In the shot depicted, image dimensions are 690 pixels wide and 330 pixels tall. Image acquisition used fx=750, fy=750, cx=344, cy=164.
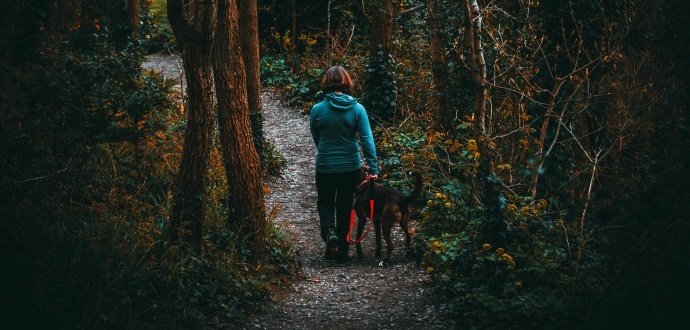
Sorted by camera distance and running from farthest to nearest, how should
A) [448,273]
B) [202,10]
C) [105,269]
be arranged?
[448,273] < [202,10] < [105,269]

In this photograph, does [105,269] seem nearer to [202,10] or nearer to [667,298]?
[202,10]

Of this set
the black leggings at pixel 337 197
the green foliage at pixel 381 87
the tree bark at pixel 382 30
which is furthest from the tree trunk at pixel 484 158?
the tree bark at pixel 382 30

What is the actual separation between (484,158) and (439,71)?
281 inches

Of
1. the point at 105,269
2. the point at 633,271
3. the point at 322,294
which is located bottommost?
the point at 322,294

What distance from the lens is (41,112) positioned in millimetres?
7137

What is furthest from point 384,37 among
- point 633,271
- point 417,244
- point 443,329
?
point 633,271

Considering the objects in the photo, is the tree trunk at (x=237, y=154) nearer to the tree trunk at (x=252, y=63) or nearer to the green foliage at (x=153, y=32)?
the tree trunk at (x=252, y=63)

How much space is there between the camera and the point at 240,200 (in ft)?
28.5

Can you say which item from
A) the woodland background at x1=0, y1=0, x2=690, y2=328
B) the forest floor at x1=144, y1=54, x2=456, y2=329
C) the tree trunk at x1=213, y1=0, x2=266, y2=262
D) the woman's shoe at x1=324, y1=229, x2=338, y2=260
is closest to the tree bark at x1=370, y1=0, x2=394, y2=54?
the woodland background at x1=0, y1=0, x2=690, y2=328

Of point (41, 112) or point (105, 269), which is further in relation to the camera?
point (41, 112)

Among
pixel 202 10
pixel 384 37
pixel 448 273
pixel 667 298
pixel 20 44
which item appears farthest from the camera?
pixel 384 37

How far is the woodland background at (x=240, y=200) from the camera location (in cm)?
570

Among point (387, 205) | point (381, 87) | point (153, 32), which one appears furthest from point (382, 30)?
point (153, 32)

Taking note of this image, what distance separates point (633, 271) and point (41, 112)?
5.40 m
